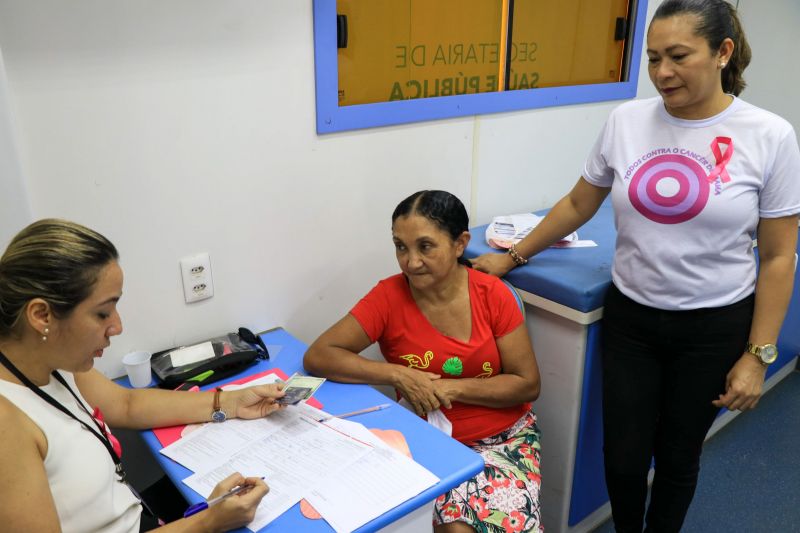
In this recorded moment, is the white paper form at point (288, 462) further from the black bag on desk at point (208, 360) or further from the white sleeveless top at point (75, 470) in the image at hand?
the black bag on desk at point (208, 360)

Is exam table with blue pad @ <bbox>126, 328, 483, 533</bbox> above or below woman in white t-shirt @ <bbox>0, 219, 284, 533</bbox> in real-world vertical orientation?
below

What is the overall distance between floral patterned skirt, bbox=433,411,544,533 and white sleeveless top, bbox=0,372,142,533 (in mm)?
743

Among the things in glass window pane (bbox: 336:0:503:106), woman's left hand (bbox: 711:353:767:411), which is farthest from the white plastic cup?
woman's left hand (bbox: 711:353:767:411)

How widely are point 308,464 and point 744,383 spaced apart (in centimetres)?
109

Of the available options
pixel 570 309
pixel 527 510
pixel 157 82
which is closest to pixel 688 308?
pixel 570 309

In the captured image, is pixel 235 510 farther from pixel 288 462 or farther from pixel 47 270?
pixel 47 270

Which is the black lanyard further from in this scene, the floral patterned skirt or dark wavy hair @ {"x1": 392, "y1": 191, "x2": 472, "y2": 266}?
dark wavy hair @ {"x1": 392, "y1": 191, "x2": 472, "y2": 266}

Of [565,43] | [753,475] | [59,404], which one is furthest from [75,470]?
[753,475]

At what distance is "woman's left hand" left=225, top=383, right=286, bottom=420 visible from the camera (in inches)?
59.7

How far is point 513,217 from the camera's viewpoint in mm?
2461

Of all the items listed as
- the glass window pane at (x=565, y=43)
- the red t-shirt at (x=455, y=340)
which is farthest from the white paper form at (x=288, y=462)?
the glass window pane at (x=565, y=43)

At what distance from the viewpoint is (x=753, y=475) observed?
8.47 ft

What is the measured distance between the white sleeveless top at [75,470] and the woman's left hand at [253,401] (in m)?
0.34

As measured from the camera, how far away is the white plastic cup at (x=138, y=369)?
66.0 inches
